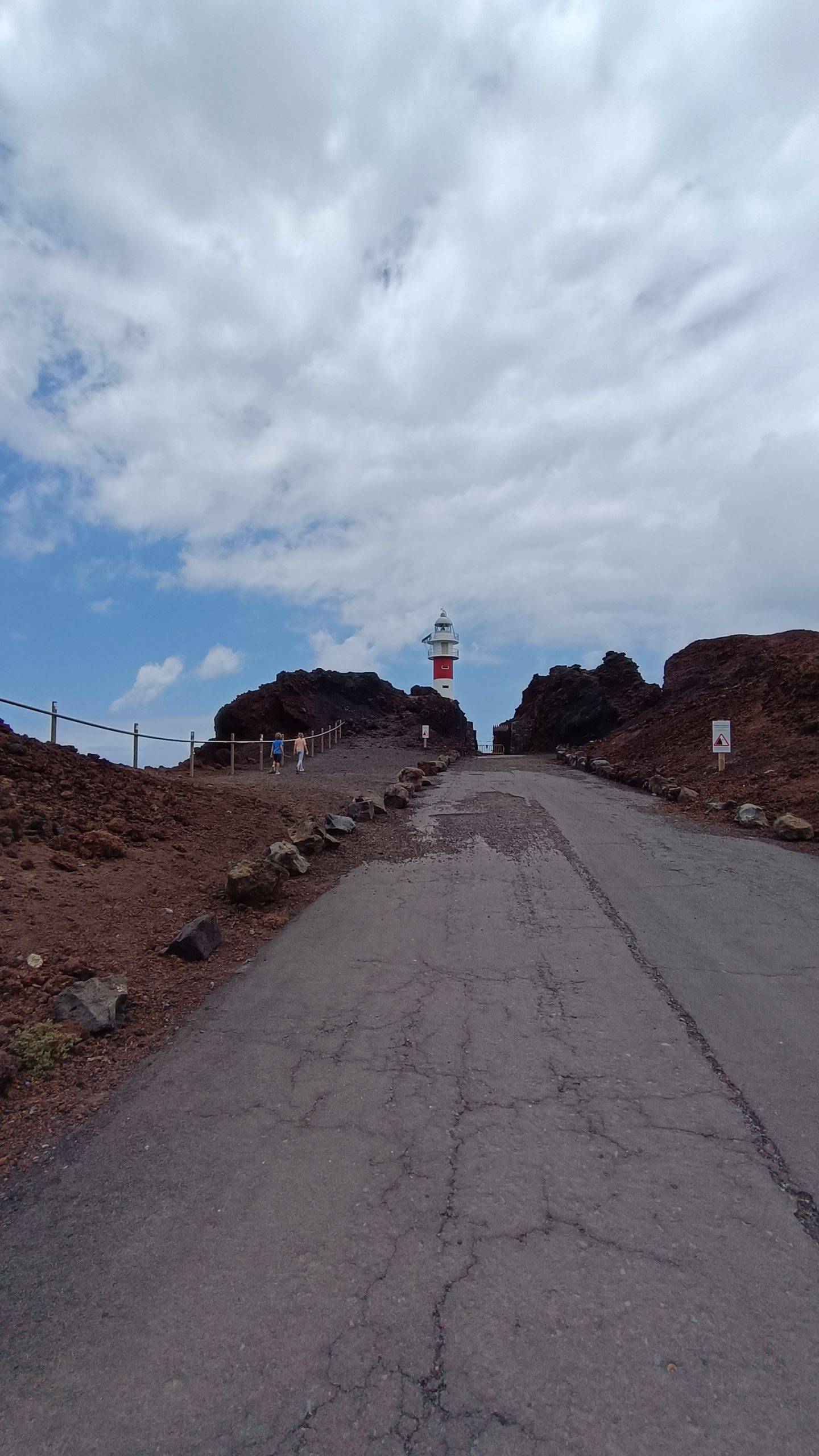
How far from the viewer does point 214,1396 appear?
2.28 meters

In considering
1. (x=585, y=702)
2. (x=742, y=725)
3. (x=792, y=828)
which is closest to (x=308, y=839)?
(x=792, y=828)

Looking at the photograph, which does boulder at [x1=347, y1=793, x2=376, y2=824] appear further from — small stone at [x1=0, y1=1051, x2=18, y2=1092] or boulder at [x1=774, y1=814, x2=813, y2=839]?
small stone at [x1=0, y1=1051, x2=18, y2=1092]

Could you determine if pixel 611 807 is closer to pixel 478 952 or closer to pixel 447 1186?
pixel 478 952

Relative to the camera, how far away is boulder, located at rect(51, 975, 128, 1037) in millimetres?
4895

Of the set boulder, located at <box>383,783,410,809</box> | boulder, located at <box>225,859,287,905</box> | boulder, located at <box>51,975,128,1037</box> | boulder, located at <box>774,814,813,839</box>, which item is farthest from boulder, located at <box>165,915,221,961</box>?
boulder, located at <box>383,783,410,809</box>

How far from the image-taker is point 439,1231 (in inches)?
116

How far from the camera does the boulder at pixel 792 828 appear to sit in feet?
38.4

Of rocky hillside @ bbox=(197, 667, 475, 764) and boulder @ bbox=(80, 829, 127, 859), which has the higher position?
rocky hillside @ bbox=(197, 667, 475, 764)

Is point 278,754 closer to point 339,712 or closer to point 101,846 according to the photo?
point 101,846

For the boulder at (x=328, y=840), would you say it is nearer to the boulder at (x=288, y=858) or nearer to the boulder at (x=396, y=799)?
the boulder at (x=288, y=858)

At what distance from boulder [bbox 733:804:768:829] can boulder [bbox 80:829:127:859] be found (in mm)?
9578

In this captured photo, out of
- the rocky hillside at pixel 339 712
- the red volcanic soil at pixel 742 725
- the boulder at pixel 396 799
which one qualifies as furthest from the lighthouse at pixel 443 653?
the boulder at pixel 396 799

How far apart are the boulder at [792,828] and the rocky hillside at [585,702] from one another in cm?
3171

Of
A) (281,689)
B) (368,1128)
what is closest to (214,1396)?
(368,1128)
